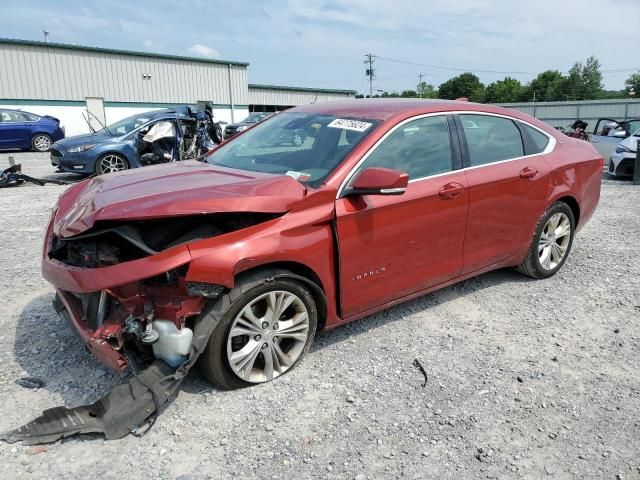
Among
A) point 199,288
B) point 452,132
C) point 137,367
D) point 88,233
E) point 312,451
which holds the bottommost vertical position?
point 312,451

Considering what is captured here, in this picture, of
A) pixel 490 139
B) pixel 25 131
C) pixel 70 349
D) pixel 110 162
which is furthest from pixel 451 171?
pixel 25 131

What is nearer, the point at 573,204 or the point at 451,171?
the point at 451,171

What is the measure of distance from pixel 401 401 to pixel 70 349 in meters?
2.25

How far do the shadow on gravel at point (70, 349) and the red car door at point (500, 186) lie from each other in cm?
61

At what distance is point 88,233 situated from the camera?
2846 mm

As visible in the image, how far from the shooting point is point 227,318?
2.86 metres

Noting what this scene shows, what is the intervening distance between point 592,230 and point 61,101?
95.3 ft

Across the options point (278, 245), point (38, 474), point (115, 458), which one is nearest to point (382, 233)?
point (278, 245)

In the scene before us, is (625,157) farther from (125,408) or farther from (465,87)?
(465,87)

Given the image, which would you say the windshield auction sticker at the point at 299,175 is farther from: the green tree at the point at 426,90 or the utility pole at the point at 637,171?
the green tree at the point at 426,90

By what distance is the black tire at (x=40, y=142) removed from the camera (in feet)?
57.3

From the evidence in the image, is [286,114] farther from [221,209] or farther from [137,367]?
[137,367]

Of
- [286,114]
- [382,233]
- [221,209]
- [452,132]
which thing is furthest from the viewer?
[286,114]

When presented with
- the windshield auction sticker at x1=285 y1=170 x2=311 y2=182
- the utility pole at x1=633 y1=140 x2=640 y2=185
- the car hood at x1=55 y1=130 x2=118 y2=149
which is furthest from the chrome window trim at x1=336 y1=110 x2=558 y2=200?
the car hood at x1=55 y1=130 x2=118 y2=149
